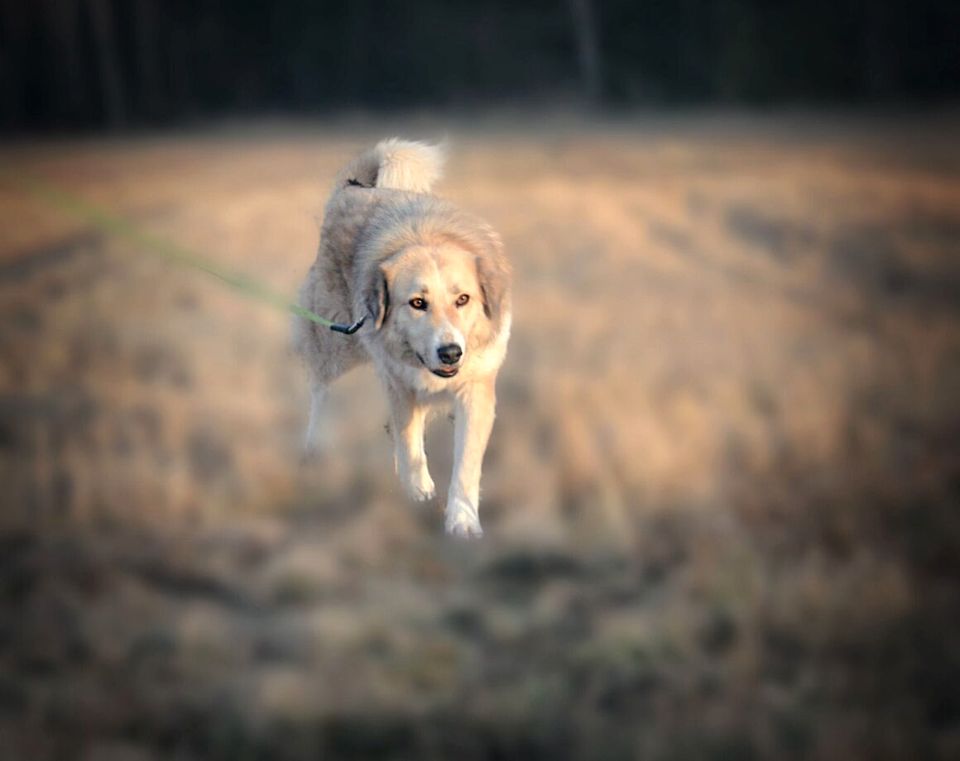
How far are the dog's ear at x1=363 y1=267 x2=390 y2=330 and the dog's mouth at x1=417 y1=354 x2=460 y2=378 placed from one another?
0.10 meters

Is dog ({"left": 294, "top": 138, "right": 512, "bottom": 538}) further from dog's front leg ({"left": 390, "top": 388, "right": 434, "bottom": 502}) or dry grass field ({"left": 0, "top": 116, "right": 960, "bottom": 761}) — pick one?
dry grass field ({"left": 0, "top": 116, "right": 960, "bottom": 761})

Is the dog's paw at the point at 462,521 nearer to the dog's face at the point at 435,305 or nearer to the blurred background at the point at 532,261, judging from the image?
the blurred background at the point at 532,261

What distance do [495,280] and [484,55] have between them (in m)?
54.8

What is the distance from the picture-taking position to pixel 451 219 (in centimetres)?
206

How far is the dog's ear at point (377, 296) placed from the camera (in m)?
2.09

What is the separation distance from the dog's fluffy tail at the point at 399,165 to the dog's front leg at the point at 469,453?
0.29 meters

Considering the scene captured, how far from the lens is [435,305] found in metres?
1.98

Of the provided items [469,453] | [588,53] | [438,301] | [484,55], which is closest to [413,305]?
[438,301]

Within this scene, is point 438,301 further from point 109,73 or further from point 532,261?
point 532,261

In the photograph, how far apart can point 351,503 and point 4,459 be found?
3865 cm

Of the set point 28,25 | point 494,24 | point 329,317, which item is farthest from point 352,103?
point 329,317

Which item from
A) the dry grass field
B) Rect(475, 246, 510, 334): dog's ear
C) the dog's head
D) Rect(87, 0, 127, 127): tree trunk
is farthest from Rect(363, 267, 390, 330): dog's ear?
the dry grass field

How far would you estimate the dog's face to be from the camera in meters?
1.96

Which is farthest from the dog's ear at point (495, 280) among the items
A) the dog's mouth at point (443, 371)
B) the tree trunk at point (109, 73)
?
the tree trunk at point (109, 73)
